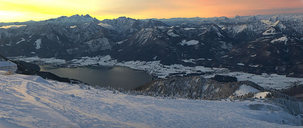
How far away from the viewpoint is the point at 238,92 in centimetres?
8069

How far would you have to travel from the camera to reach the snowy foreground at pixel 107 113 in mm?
21075

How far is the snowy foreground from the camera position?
21.1 metres

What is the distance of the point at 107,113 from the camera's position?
25344 millimetres

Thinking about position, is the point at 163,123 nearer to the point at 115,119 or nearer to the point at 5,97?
the point at 115,119

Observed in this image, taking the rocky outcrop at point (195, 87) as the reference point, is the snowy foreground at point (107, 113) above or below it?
above

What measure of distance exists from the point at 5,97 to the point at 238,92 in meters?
71.3

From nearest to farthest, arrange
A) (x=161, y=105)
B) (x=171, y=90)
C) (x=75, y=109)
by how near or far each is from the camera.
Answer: (x=75, y=109), (x=161, y=105), (x=171, y=90)

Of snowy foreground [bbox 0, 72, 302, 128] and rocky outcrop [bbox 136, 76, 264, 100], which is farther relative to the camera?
rocky outcrop [bbox 136, 76, 264, 100]

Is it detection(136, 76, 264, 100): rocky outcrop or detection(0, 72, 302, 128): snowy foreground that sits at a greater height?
detection(0, 72, 302, 128): snowy foreground

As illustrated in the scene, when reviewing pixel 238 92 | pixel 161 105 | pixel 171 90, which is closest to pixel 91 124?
pixel 161 105

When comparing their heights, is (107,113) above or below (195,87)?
above

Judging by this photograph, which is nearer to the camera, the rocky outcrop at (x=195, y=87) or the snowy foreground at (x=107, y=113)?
the snowy foreground at (x=107, y=113)

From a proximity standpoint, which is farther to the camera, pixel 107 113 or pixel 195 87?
pixel 195 87

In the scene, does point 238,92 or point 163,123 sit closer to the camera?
point 163,123
